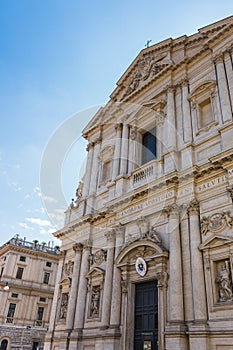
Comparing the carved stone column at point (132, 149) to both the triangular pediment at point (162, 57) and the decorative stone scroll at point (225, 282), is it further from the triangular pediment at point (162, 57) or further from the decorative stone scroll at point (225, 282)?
the decorative stone scroll at point (225, 282)

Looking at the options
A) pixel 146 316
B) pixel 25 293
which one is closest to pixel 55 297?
pixel 146 316

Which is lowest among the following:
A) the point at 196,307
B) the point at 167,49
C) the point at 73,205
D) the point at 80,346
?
the point at 80,346

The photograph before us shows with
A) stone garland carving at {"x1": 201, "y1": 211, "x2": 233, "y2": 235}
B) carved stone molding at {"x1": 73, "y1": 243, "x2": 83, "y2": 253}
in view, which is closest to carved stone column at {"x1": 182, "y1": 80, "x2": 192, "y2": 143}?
stone garland carving at {"x1": 201, "y1": 211, "x2": 233, "y2": 235}

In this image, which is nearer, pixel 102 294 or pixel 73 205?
pixel 102 294

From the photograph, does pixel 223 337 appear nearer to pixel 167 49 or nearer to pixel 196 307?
pixel 196 307

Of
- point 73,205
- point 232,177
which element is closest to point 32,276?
point 73,205

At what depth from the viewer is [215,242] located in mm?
9625

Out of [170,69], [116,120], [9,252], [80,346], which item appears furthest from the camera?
[9,252]

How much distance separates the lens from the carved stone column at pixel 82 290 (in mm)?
13056

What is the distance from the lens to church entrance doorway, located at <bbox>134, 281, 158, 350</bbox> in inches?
406

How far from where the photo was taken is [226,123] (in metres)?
11.1

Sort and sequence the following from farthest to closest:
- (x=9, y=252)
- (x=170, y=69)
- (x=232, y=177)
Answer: (x=9, y=252) < (x=170, y=69) < (x=232, y=177)

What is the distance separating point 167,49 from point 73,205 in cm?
931

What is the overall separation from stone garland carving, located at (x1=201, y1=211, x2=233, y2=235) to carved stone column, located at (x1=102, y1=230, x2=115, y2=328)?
424 centimetres
